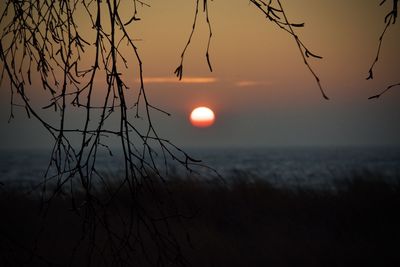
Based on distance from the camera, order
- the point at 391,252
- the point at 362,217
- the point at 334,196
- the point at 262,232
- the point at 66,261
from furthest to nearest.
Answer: the point at 334,196 → the point at 362,217 → the point at 262,232 → the point at 391,252 → the point at 66,261

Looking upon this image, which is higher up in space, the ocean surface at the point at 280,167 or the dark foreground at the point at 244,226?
the dark foreground at the point at 244,226

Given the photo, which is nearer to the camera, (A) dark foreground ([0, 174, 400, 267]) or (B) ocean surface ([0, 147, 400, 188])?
(A) dark foreground ([0, 174, 400, 267])

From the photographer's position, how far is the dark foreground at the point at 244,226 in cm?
632

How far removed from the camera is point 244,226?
797cm

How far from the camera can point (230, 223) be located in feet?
26.9

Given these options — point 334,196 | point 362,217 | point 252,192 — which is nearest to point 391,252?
point 362,217

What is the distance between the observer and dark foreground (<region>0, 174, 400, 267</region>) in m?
6.32

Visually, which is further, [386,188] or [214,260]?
[386,188]

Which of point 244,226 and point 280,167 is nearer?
point 244,226

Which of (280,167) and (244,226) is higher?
(244,226)

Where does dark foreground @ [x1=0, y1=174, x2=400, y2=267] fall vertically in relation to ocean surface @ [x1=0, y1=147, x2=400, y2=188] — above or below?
above

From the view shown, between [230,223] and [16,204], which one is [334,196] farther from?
[16,204]

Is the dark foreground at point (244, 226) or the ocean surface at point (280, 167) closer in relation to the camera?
the dark foreground at point (244, 226)

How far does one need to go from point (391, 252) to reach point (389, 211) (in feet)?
6.22
